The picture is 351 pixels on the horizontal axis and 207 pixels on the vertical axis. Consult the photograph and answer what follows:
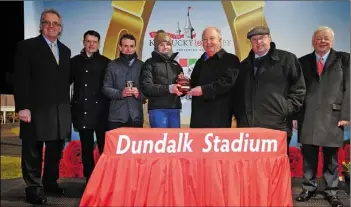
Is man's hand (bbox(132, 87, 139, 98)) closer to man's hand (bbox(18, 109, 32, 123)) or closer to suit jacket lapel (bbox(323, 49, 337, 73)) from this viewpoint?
man's hand (bbox(18, 109, 32, 123))

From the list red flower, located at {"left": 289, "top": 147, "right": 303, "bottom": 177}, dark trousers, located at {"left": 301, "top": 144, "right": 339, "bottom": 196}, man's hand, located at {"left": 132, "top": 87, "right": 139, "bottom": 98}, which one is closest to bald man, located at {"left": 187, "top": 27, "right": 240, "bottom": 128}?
man's hand, located at {"left": 132, "top": 87, "right": 139, "bottom": 98}

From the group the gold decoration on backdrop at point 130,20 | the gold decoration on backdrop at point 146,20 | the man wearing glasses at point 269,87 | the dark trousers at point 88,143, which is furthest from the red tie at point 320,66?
the dark trousers at point 88,143

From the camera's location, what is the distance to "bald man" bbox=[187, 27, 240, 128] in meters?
3.38

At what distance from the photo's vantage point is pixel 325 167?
12.2 ft

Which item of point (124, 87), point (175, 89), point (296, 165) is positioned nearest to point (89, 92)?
point (124, 87)

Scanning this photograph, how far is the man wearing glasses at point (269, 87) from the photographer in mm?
3318

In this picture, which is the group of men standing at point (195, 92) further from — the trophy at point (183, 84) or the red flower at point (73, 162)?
the red flower at point (73, 162)

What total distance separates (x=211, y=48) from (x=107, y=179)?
1512 mm

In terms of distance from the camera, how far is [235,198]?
2.56m

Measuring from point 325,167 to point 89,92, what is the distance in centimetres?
239

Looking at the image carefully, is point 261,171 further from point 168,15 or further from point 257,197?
point 168,15

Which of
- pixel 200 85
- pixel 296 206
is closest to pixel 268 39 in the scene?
pixel 200 85

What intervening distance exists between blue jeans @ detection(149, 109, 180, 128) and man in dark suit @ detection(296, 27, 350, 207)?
4.00 feet

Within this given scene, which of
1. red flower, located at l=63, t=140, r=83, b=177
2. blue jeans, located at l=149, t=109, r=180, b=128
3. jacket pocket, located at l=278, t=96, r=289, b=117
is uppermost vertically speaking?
jacket pocket, located at l=278, t=96, r=289, b=117
